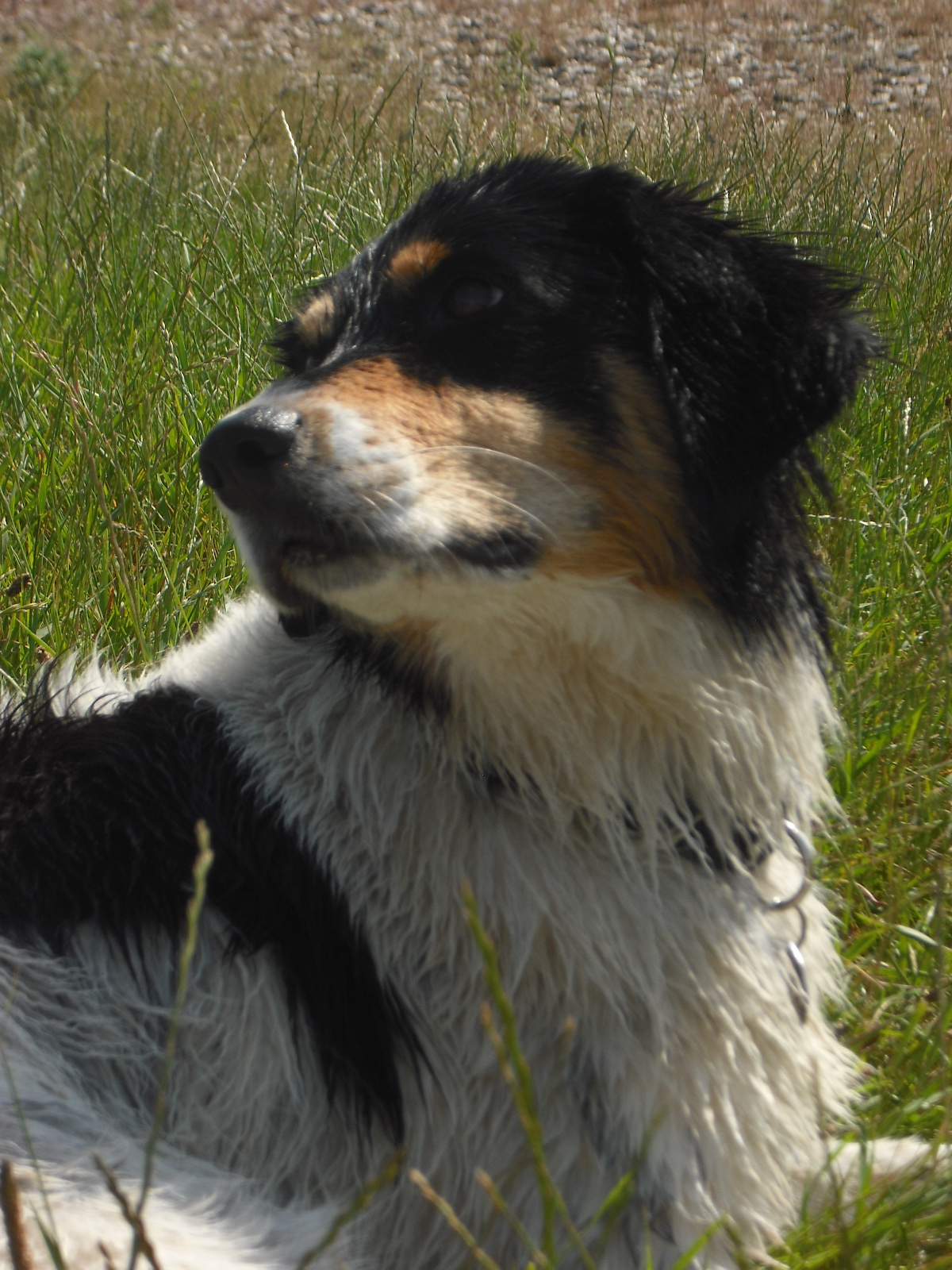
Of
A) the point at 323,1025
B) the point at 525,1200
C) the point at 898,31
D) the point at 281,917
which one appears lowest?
the point at 525,1200

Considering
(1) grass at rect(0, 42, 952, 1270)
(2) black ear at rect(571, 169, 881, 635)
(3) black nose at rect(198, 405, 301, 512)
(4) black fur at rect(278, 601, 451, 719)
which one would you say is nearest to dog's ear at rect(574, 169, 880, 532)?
(2) black ear at rect(571, 169, 881, 635)

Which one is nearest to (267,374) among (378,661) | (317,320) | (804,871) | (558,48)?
(317,320)

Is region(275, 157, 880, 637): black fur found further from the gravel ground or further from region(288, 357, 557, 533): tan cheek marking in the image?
the gravel ground

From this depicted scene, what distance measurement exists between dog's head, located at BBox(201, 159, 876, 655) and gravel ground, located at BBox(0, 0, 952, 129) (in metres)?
3.01

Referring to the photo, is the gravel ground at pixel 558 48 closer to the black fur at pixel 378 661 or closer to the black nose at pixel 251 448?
the black fur at pixel 378 661

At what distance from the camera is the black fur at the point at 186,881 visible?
5.26ft

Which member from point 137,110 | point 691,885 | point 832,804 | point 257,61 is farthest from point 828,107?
point 257,61

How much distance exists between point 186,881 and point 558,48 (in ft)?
28.1

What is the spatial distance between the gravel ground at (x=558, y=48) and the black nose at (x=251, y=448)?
3477mm

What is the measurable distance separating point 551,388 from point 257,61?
34.3 feet

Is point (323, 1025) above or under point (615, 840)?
under

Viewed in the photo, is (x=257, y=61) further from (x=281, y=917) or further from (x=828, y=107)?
(x=281, y=917)

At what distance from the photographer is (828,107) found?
532cm

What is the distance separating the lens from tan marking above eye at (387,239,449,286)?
1.78 m
